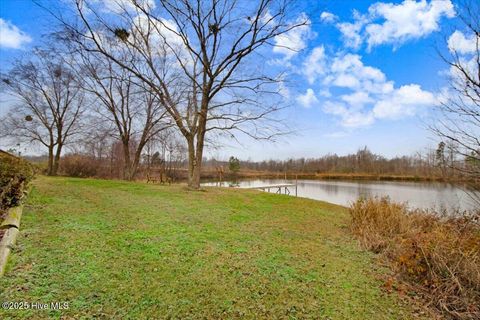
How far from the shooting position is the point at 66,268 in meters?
2.82

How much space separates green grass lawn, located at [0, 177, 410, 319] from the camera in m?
2.45

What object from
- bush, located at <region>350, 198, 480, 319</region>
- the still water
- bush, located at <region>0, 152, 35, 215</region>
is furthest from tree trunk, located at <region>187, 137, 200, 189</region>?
bush, located at <region>350, 198, 480, 319</region>

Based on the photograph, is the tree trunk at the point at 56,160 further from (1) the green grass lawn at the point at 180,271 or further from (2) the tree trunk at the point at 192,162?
(1) the green grass lawn at the point at 180,271

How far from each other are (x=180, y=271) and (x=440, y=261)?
3286 mm

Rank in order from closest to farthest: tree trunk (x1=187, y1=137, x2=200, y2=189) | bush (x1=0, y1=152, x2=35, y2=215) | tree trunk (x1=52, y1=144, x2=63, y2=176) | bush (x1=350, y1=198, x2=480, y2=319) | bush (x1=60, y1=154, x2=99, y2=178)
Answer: bush (x1=350, y1=198, x2=480, y2=319) < bush (x1=0, y1=152, x2=35, y2=215) < tree trunk (x1=187, y1=137, x2=200, y2=189) < tree trunk (x1=52, y1=144, x2=63, y2=176) < bush (x1=60, y1=154, x2=99, y2=178)

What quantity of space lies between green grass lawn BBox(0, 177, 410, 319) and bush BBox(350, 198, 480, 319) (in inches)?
15.5

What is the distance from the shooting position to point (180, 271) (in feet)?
10.2

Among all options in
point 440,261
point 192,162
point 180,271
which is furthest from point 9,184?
point 192,162

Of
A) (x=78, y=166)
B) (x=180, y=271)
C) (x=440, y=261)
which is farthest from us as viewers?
(x=78, y=166)

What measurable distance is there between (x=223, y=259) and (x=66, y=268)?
182 centimetres

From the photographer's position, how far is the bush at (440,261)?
116 inches

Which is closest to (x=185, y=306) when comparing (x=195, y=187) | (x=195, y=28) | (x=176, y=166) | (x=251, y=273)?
(x=251, y=273)

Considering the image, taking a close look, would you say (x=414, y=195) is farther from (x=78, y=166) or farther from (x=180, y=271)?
(x=78, y=166)

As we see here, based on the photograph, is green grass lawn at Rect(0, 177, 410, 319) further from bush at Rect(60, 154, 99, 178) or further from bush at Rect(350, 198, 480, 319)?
bush at Rect(60, 154, 99, 178)
